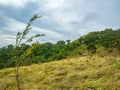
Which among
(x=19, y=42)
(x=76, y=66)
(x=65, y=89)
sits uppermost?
(x=19, y=42)

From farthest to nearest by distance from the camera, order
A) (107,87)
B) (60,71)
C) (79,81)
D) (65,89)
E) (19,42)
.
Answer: (60,71) → (79,81) → (65,89) → (107,87) → (19,42)

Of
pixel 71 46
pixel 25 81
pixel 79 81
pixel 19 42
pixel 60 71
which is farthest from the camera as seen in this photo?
pixel 71 46

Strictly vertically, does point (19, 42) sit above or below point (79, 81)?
above

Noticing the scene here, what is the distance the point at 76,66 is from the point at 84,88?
273 centimetres

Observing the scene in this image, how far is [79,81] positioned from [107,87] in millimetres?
1203

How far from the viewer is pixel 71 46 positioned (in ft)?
72.3

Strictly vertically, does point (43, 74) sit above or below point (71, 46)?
below

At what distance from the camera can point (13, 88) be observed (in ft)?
24.2

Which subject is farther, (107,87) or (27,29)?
(107,87)

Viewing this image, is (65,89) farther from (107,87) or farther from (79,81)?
(107,87)

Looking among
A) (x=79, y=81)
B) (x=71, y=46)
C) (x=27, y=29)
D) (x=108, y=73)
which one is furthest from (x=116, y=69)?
(x=71, y=46)

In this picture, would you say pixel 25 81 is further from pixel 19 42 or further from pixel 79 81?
pixel 19 42

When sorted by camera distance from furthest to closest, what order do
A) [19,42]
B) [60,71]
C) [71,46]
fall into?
[71,46]
[60,71]
[19,42]

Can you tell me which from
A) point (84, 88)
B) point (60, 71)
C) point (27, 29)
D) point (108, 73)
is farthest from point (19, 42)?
point (60, 71)
